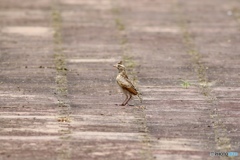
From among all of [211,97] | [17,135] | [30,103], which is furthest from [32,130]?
[211,97]

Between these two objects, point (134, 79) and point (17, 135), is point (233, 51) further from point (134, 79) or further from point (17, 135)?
point (17, 135)

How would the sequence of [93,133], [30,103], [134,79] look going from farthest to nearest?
[134,79] < [30,103] < [93,133]

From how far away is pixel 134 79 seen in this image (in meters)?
15.1

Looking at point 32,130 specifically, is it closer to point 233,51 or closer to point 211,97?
point 211,97

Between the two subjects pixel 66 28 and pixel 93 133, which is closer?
pixel 93 133

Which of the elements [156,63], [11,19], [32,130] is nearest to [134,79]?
[156,63]

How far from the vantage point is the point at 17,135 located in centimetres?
1208

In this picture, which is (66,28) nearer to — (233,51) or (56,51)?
(56,51)

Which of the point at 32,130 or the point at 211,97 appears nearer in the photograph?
the point at 32,130

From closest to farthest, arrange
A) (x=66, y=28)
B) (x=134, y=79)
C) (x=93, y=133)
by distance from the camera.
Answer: (x=93, y=133) < (x=134, y=79) < (x=66, y=28)

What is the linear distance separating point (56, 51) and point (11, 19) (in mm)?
2429

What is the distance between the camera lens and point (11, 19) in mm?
18875

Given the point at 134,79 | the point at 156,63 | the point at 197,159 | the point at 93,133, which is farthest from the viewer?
the point at 156,63

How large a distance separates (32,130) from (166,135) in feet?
5.62
